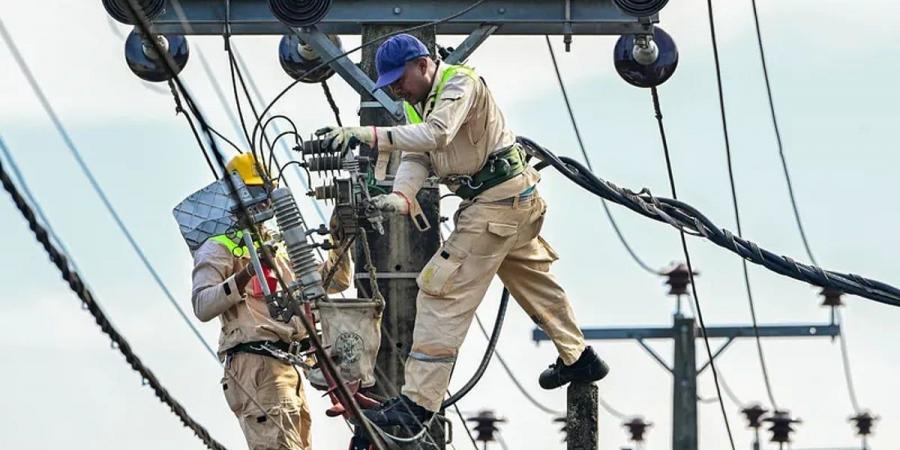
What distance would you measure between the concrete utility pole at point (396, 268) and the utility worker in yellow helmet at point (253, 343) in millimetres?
207

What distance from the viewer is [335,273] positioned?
1395 cm

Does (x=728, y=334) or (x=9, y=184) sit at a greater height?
(x=728, y=334)

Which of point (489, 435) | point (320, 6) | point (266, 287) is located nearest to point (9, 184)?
point (266, 287)

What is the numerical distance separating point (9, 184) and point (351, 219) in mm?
2339

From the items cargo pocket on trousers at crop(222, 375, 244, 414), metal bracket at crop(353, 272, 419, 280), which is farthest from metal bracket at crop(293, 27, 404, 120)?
cargo pocket on trousers at crop(222, 375, 244, 414)

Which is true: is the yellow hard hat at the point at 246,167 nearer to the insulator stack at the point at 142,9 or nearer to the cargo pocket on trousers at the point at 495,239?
the insulator stack at the point at 142,9

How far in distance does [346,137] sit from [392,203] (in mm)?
574

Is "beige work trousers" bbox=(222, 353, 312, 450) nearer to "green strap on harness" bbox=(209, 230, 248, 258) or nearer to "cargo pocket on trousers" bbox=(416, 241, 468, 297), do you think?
"green strap on harness" bbox=(209, 230, 248, 258)

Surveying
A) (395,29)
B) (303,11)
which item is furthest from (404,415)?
(303,11)

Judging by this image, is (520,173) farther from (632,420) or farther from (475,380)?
(632,420)

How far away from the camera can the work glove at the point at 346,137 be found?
12.2m

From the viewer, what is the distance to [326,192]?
12891mm

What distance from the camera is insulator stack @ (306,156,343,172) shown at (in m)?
12.6

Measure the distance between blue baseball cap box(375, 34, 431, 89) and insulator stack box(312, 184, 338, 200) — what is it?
0.52 m
